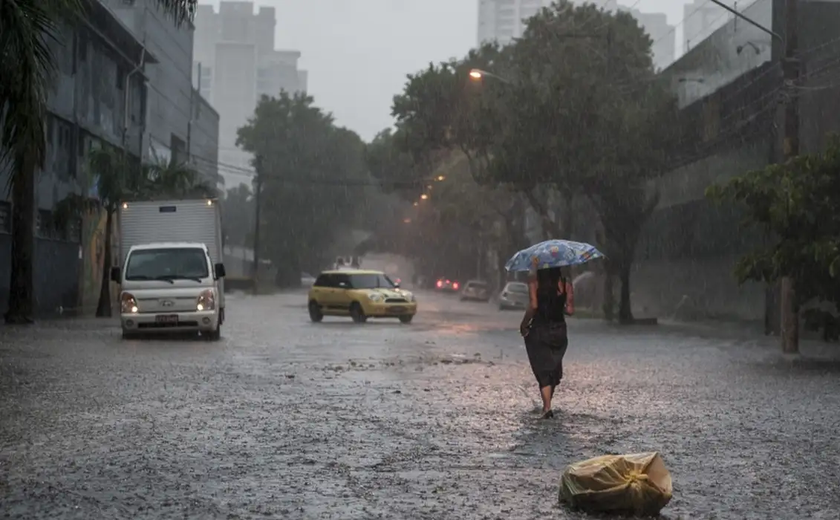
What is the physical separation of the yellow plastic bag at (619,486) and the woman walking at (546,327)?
5.08 m

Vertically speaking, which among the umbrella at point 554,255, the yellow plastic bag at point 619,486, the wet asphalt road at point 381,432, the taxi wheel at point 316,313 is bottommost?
the wet asphalt road at point 381,432

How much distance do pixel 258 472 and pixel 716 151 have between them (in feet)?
116

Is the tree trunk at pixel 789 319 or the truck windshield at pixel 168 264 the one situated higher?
the truck windshield at pixel 168 264

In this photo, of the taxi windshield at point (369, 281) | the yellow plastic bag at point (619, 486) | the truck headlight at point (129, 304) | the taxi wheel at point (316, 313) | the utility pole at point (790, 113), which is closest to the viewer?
the yellow plastic bag at point (619, 486)

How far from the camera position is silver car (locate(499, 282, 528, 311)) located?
5547cm

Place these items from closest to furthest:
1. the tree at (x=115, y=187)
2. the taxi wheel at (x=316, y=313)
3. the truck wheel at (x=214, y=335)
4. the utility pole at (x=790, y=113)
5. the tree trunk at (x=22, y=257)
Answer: the utility pole at (x=790, y=113) → the truck wheel at (x=214, y=335) → the tree trunk at (x=22, y=257) → the tree at (x=115, y=187) → the taxi wheel at (x=316, y=313)

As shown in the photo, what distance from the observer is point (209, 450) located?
9.93 m

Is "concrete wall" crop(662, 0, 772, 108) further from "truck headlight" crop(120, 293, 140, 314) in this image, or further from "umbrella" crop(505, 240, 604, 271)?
"umbrella" crop(505, 240, 604, 271)

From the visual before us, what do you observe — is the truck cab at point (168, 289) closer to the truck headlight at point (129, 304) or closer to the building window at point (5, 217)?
the truck headlight at point (129, 304)


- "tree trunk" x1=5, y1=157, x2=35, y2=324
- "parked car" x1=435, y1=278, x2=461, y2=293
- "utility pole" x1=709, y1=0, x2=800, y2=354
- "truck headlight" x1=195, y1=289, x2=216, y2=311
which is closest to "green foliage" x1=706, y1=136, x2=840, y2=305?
"utility pole" x1=709, y1=0, x2=800, y2=354

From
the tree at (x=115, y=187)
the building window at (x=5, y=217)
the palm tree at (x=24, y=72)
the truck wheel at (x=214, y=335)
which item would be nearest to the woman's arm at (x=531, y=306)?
the palm tree at (x=24, y=72)

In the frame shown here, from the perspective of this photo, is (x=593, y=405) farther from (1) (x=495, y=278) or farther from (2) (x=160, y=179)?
(1) (x=495, y=278)

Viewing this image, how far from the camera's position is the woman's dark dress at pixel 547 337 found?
13.0 meters

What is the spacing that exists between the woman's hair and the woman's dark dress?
0.04 m
